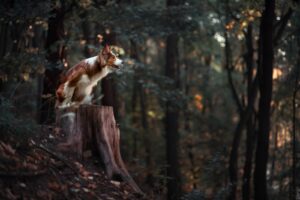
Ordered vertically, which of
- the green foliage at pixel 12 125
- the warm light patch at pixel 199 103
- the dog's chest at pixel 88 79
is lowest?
the green foliage at pixel 12 125

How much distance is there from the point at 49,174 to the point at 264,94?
5169 mm

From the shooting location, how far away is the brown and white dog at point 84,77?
10.1 metres

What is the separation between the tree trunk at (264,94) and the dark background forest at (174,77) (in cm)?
2

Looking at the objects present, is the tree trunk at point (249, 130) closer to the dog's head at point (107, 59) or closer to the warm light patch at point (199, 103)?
the dog's head at point (107, 59)

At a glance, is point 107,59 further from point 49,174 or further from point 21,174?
point 21,174

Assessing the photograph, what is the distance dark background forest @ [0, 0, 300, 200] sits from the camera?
11992 mm

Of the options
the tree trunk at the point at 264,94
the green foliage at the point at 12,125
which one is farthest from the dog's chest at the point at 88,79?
the tree trunk at the point at 264,94

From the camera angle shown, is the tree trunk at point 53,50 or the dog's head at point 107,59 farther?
the tree trunk at point 53,50

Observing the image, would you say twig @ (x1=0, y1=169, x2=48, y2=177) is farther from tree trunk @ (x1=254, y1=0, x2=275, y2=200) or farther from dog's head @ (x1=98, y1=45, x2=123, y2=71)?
tree trunk @ (x1=254, y1=0, x2=275, y2=200)

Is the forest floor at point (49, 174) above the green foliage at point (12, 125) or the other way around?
the other way around

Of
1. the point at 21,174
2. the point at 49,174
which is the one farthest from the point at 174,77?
the point at 21,174

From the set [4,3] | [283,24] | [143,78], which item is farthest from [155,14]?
[4,3]

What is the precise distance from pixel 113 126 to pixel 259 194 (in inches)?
138

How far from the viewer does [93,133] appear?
1099cm
